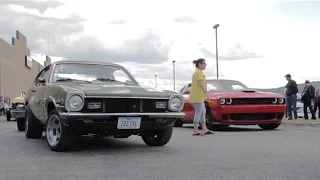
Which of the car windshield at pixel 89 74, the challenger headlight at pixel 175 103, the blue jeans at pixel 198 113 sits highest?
the car windshield at pixel 89 74

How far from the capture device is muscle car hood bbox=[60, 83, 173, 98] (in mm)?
6008

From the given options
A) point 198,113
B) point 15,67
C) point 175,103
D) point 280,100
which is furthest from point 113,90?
point 15,67

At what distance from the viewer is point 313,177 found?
441cm

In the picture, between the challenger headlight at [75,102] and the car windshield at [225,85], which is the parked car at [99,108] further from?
the car windshield at [225,85]

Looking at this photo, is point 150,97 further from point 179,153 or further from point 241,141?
point 241,141

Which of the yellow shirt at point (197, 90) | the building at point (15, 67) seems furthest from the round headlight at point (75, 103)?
the building at point (15, 67)

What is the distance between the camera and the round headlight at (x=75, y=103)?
19.3 ft

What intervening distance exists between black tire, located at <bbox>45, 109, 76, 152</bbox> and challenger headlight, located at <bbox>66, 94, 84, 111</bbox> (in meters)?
0.34

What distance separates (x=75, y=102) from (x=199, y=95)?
3934mm

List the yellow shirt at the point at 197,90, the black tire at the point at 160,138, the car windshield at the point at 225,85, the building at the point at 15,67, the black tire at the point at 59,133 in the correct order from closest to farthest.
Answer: the black tire at the point at 59,133 → the black tire at the point at 160,138 → the yellow shirt at the point at 197,90 → the car windshield at the point at 225,85 → the building at the point at 15,67

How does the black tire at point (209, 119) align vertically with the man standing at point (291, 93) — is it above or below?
below

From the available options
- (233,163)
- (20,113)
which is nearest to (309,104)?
(20,113)

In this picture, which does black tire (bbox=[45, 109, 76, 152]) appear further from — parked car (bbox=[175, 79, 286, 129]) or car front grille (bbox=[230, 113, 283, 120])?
car front grille (bbox=[230, 113, 283, 120])

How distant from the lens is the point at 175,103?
6535mm
